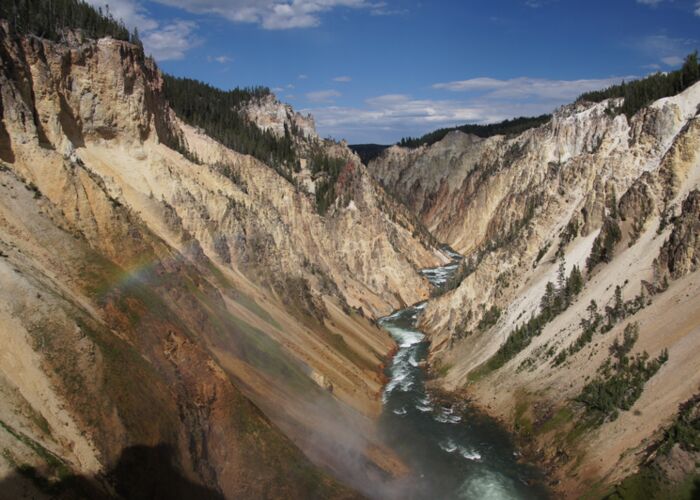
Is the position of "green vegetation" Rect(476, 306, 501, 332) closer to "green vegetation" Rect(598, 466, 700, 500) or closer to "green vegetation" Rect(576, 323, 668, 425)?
"green vegetation" Rect(576, 323, 668, 425)

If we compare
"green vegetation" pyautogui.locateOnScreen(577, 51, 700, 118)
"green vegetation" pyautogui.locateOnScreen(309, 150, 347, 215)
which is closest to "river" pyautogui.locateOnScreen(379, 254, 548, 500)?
"green vegetation" pyautogui.locateOnScreen(577, 51, 700, 118)

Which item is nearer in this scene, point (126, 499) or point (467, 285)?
point (126, 499)

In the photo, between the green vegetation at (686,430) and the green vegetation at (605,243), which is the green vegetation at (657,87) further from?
the green vegetation at (686,430)

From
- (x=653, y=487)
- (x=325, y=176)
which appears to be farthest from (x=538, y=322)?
(x=325, y=176)

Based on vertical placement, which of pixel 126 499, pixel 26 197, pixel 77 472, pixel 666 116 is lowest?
pixel 126 499

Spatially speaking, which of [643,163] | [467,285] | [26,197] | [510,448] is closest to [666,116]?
[643,163]

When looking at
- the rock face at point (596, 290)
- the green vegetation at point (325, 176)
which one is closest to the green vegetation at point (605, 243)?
the rock face at point (596, 290)

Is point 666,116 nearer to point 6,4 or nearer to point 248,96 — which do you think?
point 6,4
